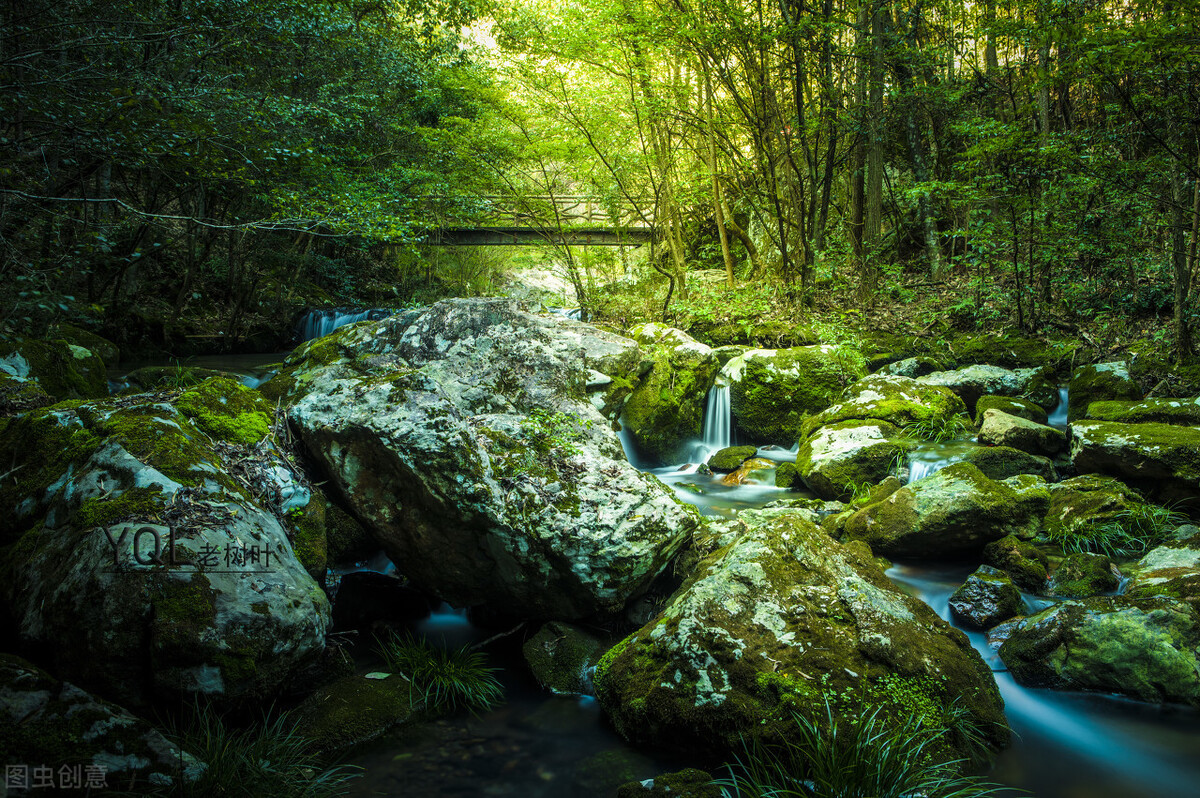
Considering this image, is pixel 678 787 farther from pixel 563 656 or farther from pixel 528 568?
pixel 528 568

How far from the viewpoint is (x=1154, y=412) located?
250 inches

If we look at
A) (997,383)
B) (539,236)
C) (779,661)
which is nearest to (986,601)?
(779,661)

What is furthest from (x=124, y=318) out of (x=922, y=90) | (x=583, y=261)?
(x=922, y=90)

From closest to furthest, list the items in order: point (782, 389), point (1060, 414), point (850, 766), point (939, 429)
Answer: point (850, 766) → point (939, 429) → point (1060, 414) → point (782, 389)

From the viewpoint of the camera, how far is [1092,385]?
7.93m

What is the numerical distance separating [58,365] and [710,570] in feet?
23.5

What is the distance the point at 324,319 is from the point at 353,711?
43.4 ft

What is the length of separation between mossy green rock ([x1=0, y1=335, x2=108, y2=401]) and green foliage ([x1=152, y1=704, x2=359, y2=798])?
180 inches

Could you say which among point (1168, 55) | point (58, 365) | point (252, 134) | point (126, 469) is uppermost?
point (252, 134)

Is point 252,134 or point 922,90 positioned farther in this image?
point 922,90

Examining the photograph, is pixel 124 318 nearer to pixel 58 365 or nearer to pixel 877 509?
pixel 58 365

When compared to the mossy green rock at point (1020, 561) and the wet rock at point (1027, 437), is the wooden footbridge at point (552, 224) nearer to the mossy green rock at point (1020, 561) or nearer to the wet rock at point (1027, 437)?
the wet rock at point (1027, 437)

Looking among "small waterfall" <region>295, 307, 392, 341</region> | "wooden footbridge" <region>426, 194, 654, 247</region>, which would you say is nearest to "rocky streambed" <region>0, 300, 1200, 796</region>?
"small waterfall" <region>295, 307, 392, 341</region>

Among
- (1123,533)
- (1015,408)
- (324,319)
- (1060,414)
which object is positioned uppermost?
(324,319)
